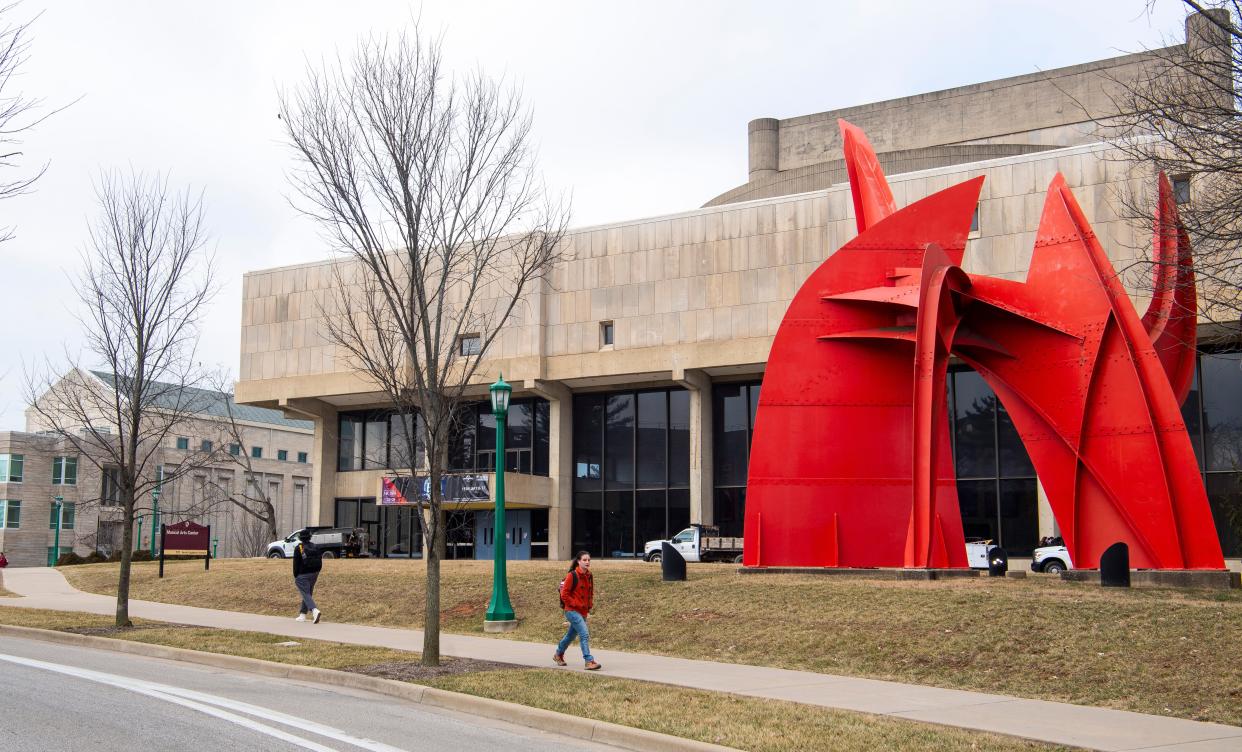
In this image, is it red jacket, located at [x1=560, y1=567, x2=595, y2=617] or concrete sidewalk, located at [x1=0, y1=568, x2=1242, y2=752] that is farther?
red jacket, located at [x1=560, y1=567, x2=595, y2=617]

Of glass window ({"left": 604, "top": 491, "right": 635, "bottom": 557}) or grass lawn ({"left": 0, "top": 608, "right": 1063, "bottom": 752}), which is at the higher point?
glass window ({"left": 604, "top": 491, "right": 635, "bottom": 557})

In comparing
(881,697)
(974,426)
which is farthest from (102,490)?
(881,697)

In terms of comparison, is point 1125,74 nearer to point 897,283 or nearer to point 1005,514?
point 1005,514

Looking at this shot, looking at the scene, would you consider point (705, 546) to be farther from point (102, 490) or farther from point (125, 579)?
point (102, 490)

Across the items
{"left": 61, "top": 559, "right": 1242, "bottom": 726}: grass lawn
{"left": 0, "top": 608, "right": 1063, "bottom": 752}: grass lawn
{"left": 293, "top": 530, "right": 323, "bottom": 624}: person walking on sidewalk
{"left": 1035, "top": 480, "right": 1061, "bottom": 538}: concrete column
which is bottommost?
{"left": 0, "top": 608, "right": 1063, "bottom": 752}: grass lawn

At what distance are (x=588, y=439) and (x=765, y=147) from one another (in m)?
23.6

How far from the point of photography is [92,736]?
9.34 m

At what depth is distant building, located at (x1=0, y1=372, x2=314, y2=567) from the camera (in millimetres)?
72000

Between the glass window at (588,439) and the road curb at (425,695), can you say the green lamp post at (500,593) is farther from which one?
the glass window at (588,439)

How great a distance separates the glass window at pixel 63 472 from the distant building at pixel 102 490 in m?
0.06

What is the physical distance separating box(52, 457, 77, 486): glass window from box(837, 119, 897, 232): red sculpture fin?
64.9 metres

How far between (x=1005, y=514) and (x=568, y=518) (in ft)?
56.0

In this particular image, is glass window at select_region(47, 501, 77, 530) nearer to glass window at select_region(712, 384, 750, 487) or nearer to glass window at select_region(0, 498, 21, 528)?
glass window at select_region(0, 498, 21, 528)

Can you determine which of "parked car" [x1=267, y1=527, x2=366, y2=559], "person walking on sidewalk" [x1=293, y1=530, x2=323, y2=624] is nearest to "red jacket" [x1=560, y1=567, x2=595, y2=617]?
"person walking on sidewalk" [x1=293, y1=530, x2=323, y2=624]
